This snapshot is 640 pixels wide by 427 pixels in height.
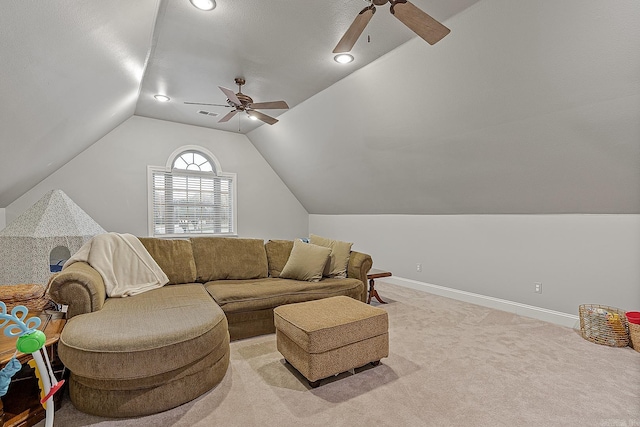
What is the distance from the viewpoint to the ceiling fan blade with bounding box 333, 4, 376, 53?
191 centimetres

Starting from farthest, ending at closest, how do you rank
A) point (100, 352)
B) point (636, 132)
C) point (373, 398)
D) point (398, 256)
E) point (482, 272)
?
1. point (398, 256)
2. point (482, 272)
3. point (636, 132)
4. point (373, 398)
5. point (100, 352)

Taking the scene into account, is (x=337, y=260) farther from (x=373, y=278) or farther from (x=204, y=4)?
(x=204, y=4)

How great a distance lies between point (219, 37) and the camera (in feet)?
9.48

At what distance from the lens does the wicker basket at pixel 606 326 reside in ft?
8.96

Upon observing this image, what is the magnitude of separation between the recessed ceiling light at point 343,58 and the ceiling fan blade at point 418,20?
1243 mm

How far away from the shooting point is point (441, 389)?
207 centimetres

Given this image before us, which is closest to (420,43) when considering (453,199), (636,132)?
(636,132)

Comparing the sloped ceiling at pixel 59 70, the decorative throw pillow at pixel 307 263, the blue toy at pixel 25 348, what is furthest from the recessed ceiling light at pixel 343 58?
the blue toy at pixel 25 348

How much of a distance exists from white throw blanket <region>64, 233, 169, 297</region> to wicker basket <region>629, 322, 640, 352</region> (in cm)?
431

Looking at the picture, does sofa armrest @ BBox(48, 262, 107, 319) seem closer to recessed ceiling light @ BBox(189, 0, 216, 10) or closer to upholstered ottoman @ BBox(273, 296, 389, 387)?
upholstered ottoman @ BBox(273, 296, 389, 387)

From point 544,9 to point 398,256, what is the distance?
3.88 m

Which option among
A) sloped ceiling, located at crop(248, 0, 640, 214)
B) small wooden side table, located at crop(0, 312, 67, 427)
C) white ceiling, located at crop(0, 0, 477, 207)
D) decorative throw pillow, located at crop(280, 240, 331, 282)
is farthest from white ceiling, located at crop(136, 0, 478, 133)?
small wooden side table, located at crop(0, 312, 67, 427)

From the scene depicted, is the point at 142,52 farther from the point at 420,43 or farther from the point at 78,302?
the point at 420,43

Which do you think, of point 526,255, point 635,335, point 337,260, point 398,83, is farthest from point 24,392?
point 526,255
